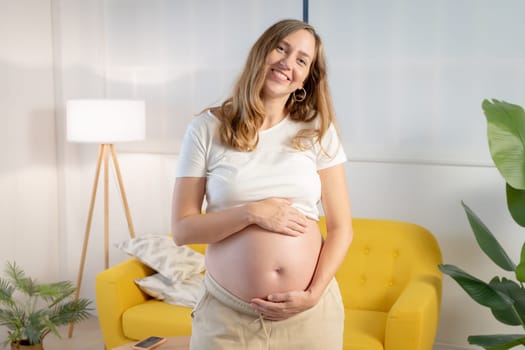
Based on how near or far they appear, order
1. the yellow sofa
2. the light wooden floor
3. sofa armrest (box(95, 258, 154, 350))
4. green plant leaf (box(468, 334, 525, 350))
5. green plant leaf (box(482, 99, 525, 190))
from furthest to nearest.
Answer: the light wooden floor < sofa armrest (box(95, 258, 154, 350)) < the yellow sofa < green plant leaf (box(468, 334, 525, 350)) < green plant leaf (box(482, 99, 525, 190))

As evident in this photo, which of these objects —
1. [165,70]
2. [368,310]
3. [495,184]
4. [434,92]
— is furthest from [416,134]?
[165,70]

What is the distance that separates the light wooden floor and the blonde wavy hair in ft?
7.80

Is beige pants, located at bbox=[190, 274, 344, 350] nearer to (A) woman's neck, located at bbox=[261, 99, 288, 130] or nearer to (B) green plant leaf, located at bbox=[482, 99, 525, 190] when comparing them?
(A) woman's neck, located at bbox=[261, 99, 288, 130]

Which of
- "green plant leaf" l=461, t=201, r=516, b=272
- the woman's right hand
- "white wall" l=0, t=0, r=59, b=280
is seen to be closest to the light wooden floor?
"white wall" l=0, t=0, r=59, b=280

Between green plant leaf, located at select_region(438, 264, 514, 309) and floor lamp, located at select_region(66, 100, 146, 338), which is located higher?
floor lamp, located at select_region(66, 100, 146, 338)

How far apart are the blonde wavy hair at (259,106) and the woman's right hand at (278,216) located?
144mm

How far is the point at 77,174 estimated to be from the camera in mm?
4379

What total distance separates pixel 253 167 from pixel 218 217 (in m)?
0.15

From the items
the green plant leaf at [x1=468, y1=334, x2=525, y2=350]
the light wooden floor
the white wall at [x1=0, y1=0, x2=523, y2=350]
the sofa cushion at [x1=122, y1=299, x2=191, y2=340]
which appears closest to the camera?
the green plant leaf at [x1=468, y1=334, x2=525, y2=350]

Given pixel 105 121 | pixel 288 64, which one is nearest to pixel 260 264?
pixel 288 64

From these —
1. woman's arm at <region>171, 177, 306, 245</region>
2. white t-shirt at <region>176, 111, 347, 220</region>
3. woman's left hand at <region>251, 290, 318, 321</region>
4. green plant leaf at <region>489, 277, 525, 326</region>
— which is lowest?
green plant leaf at <region>489, 277, 525, 326</region>

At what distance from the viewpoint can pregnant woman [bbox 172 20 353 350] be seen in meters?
1.65

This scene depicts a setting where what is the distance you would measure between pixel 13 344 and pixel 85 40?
1897 mm

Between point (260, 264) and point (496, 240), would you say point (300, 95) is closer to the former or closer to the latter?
point (260, 264)
